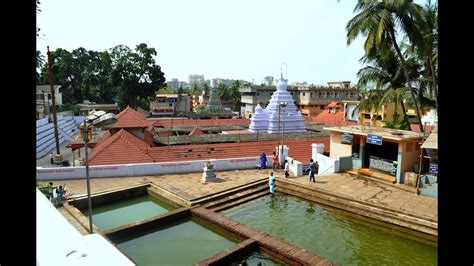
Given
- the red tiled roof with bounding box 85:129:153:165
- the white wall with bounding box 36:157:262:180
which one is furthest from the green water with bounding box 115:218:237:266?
the red tiled roof with bounding box 85:129:153:165

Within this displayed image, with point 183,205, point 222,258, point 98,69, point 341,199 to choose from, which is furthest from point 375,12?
point 98,69

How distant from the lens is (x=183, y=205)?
13.7 meters

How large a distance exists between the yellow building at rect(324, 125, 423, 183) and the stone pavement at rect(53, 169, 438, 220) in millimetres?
983

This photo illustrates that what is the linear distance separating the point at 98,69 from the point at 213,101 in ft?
75.1

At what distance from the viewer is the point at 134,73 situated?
53.7 meters

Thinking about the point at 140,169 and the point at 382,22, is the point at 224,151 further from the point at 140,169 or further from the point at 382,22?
the point at 382,22

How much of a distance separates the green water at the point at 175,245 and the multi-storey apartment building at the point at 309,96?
47.9 meters

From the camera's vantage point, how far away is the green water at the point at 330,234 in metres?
10.2

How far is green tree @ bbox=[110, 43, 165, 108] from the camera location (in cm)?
5316

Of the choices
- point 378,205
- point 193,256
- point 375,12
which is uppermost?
point 375,12

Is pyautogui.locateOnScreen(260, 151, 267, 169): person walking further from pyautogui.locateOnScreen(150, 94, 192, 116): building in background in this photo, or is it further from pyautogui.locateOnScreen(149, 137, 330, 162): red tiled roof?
pyautogui.locateOnScreen(150, 94, 192, 116): building in background

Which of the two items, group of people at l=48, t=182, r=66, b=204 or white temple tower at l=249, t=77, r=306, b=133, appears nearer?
group of people at l=48, t=182, r=66, b=204

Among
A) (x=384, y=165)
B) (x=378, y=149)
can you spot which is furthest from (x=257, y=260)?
(x=378, y=149)
